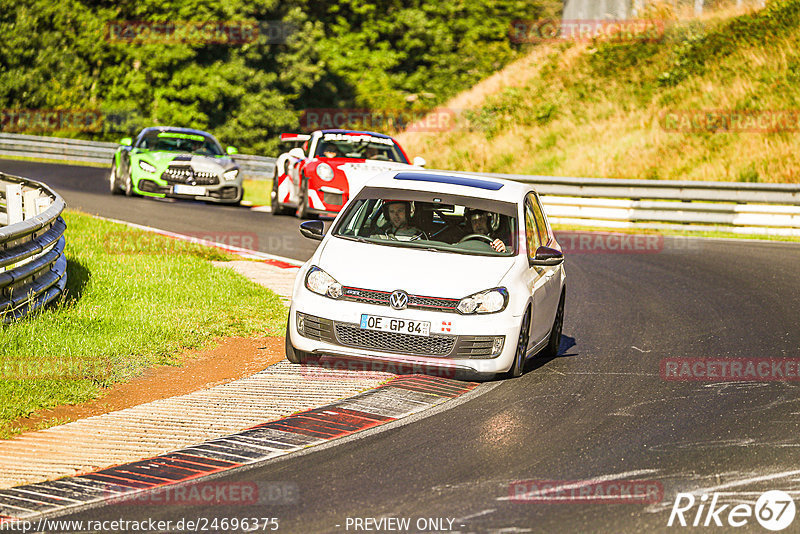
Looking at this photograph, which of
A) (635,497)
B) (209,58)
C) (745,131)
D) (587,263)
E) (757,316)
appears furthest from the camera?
(209,58)

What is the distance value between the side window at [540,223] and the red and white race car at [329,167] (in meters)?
8.45

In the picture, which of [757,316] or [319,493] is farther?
[757,316]

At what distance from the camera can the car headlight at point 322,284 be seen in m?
8.23

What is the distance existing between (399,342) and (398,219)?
5.49 ft

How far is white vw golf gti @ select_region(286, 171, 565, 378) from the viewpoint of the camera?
805 centimetres

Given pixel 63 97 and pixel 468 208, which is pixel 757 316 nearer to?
pixel 468 208

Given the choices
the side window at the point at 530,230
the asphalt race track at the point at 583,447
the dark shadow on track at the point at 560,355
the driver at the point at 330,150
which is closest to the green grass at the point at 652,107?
the driver at the point at 330,150

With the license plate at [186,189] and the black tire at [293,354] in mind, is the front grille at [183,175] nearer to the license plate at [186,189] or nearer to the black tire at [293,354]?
the license plate at [186,189]

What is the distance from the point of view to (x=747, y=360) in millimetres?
9477

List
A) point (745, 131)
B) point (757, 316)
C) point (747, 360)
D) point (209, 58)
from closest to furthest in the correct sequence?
point (747, 360) < point (757, 316) < point (745, 131) < point (209, 58)

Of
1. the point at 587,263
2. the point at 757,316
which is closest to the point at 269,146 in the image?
the point at 587,263

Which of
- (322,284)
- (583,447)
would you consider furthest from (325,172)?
(583,447)

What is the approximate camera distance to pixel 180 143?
74.7ft

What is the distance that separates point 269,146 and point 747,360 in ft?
139
